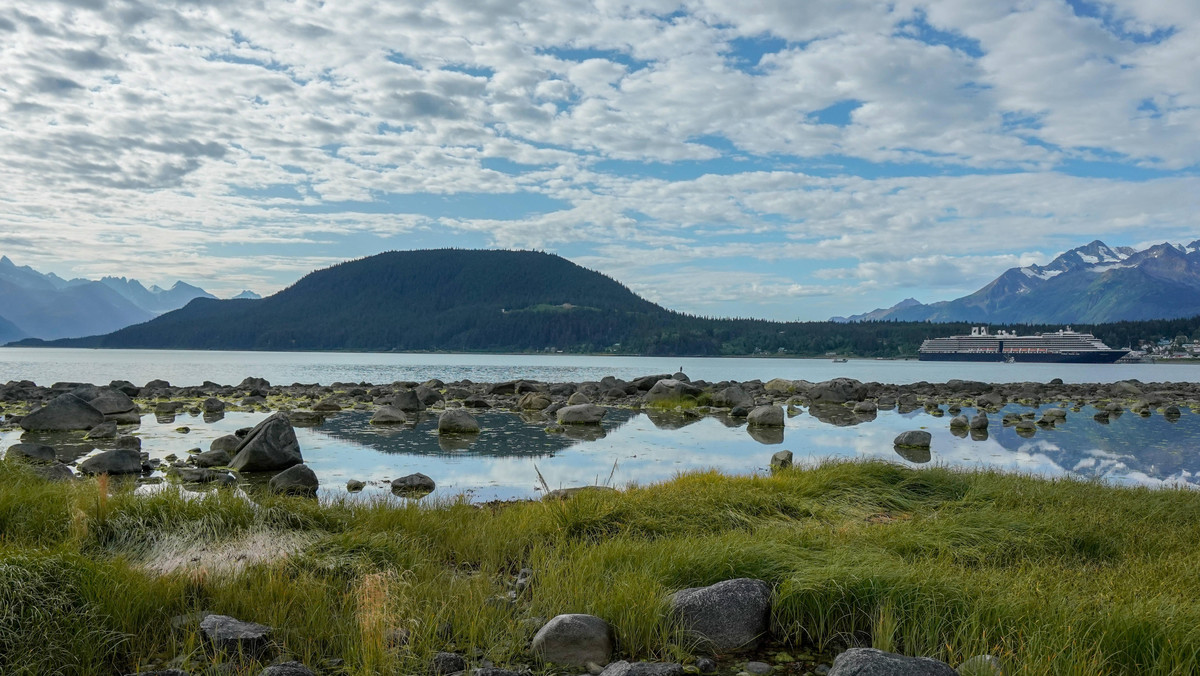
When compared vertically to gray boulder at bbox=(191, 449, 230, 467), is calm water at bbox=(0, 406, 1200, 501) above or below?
below

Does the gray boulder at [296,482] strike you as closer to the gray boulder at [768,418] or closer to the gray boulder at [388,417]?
the gray boulder at [388,417]

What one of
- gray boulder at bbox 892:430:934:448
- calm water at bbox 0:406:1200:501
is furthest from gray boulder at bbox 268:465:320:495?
gray boulder at bbox 892:430:934:448

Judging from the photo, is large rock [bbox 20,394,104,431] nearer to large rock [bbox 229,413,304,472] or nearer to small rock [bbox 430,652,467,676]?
large rock [bbox 229,413,304,472]

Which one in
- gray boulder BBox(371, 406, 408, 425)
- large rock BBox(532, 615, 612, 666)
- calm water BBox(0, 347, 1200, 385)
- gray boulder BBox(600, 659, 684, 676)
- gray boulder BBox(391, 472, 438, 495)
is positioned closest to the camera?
gray boulder BBox(600, 659, 684, 676)

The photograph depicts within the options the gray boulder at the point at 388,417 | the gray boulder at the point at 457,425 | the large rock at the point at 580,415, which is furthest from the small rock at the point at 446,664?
the gray boulder at the point at 388,417

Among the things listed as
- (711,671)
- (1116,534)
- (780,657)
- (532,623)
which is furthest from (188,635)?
(1116,534)

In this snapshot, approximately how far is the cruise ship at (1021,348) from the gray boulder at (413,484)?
15271 centimetres

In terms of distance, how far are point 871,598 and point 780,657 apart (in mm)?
907

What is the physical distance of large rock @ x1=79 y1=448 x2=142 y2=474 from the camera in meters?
13.4

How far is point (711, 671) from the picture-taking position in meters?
5.00

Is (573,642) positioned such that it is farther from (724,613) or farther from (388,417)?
(388,417)

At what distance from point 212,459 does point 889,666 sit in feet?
47.6

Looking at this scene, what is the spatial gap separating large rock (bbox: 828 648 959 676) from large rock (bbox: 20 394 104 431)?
23.3 meters

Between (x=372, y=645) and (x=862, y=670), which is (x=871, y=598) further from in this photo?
(x=372, y=645)
